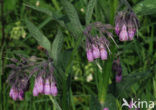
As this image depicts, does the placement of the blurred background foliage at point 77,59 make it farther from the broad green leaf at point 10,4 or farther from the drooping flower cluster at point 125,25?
the broad green leaf at point 10,4

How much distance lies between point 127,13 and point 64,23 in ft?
1.59

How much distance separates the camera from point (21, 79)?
7.93 feet

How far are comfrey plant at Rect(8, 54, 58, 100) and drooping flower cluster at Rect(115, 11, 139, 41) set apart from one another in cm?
58

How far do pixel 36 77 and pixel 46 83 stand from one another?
0.10 meters

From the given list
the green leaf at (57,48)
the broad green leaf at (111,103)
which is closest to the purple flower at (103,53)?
the green leaf at (57,48)

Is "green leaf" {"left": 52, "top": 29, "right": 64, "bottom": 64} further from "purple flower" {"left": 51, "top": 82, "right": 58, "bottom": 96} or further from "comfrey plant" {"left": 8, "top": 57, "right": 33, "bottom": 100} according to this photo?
"comfrey plant" {"left": 8, "top": 57, "right": 33, "bottom": 100}

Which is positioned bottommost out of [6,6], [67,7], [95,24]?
[95,24]

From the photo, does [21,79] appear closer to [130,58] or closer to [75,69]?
[75,69]

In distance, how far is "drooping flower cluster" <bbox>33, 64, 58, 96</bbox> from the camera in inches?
82.1

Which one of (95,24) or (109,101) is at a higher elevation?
(95,24)

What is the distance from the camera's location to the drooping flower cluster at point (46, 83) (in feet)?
6.84

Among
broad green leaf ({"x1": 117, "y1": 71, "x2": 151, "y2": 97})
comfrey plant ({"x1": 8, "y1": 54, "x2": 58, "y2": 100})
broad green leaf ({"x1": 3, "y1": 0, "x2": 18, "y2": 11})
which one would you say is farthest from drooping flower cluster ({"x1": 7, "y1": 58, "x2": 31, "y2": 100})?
broad green leaf ({"x1": 3, "y1": 0, "x2": 18, "y2": 11})

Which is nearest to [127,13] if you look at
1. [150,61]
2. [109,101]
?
[109,101]

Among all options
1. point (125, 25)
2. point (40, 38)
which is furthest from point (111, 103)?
point (40, 38)
